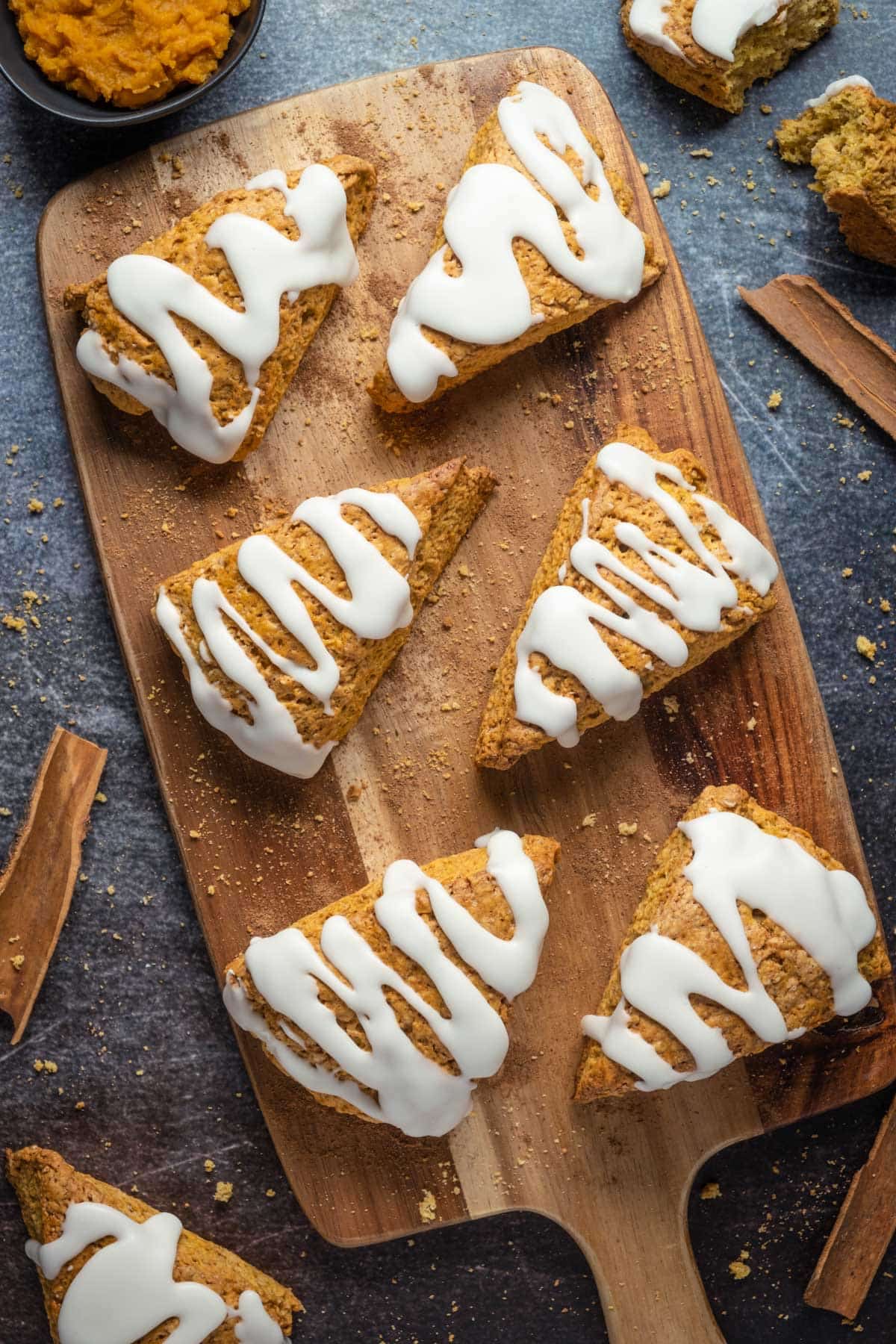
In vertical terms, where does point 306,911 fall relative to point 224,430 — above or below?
below

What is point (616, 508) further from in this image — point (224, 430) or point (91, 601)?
point (91, 601)

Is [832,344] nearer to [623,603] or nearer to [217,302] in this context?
[623,603]

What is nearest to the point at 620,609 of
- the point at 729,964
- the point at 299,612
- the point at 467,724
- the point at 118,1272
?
the point at 467,724

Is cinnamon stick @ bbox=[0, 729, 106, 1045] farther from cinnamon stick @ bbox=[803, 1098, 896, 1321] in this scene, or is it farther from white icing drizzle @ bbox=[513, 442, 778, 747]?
cinnamon stick @ bbox=[803, 1098, 896, 1321]

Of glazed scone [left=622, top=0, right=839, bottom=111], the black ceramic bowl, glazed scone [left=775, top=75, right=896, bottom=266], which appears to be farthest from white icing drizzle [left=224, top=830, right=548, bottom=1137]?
glazed scone [left=622, top=0, right=839, bottom=111]

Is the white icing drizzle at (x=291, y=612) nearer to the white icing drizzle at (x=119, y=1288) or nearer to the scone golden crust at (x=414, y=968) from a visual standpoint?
the scone golden crust at (x=414, y=968)

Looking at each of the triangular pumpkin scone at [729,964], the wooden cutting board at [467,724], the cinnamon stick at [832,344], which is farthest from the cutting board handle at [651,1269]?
the cinnamon stick at [832,344]

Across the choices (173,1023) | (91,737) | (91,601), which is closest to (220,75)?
(91,601)
